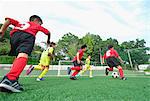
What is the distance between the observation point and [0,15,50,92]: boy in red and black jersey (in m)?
3.59

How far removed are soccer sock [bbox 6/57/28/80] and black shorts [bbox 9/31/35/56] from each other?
15cm

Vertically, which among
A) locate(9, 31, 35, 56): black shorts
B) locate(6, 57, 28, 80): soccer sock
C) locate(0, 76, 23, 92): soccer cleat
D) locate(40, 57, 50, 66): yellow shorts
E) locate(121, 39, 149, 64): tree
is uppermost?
locate(121, 39, 149, 64): tree

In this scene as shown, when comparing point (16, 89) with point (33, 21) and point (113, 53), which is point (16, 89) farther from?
point (113, 53)

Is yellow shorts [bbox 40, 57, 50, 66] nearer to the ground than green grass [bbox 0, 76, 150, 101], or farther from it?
farther from it

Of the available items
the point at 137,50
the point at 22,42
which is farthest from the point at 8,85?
the point at 137,50

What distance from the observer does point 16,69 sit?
12.0ft

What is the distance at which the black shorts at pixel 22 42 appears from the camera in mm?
3863

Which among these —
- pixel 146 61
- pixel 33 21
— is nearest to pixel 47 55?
pixel 33 21

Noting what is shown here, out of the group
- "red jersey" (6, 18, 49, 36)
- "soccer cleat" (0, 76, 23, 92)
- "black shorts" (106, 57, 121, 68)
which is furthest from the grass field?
"black shorts" (106, 57, 121, 68)

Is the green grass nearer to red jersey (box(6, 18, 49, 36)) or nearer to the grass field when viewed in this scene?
the grass field

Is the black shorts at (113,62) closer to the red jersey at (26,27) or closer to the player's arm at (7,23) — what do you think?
the red jersey at (26,27)

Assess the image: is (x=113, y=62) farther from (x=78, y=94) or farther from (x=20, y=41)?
(x=78, y=94)

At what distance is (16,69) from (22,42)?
0.48 meters

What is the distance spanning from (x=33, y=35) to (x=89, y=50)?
188 feet
